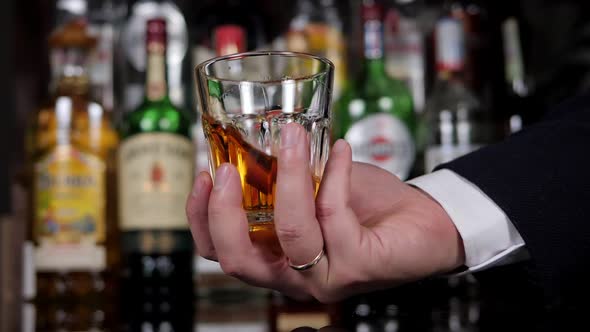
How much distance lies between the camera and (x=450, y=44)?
1139 millimetres

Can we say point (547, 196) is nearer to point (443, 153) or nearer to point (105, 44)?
point (443, 153)

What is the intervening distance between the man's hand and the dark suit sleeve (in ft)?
0.18

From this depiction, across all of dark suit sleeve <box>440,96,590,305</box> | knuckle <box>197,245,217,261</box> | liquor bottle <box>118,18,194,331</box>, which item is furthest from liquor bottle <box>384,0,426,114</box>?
knuckle <box>197,245,217,261</box>

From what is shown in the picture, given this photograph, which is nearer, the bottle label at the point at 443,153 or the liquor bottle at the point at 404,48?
the bottle label at the point at 443,153

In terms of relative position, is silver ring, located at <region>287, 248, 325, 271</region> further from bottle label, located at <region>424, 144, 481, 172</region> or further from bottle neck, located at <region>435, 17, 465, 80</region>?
bottle neck, located at <region>435, 17, 465, 80</region>

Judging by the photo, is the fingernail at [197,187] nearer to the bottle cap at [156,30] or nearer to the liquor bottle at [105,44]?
the bottle cap at [156,30]

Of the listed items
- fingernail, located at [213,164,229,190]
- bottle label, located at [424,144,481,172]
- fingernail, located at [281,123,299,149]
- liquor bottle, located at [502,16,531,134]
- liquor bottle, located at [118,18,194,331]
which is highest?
liquor bottle, located at [502,16,531,134]

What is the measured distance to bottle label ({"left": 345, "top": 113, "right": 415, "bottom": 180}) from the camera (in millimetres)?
1083

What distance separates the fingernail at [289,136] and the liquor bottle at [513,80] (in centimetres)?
79

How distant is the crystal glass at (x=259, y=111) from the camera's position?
19.1 inches

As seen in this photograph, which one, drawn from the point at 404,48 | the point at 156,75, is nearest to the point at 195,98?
the point at 156,75

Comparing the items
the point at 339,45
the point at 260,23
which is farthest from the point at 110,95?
the point at 339,45

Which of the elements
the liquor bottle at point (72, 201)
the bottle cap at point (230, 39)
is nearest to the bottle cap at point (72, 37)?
the liquor bottle at point (72, 201)

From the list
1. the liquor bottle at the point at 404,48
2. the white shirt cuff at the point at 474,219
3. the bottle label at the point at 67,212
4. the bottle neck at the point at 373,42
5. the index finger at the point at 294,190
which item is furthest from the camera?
the liquor bottle at the point at 404,48
